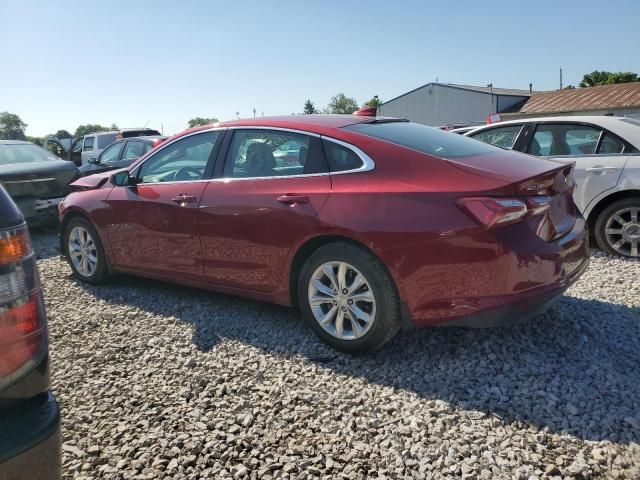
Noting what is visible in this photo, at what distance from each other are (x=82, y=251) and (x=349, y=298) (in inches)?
124

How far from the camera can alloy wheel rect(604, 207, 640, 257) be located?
17.5ft

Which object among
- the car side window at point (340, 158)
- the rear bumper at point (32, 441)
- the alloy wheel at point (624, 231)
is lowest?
the alloy wheel at point (624, 231)

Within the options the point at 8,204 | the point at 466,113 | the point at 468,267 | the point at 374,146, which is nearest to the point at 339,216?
the point at 374,146

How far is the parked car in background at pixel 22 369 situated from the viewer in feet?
4.65

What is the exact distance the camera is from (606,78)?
55.6 m

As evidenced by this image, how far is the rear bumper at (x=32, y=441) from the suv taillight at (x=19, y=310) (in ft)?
0.37

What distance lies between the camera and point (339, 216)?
3.16 metres

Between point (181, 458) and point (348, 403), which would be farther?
point (348, 403)

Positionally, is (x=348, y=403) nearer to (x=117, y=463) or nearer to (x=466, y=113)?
(x=117, y=463)

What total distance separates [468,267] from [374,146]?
0.99 m

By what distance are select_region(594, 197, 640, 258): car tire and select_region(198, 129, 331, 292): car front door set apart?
369 cm

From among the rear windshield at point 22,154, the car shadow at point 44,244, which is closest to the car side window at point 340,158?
the car shadow at point 44,244

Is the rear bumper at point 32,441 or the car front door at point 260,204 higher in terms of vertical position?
the car front door at point 260,204

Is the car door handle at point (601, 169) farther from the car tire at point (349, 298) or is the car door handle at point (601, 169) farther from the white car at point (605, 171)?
the car tire at point (349, 298)
